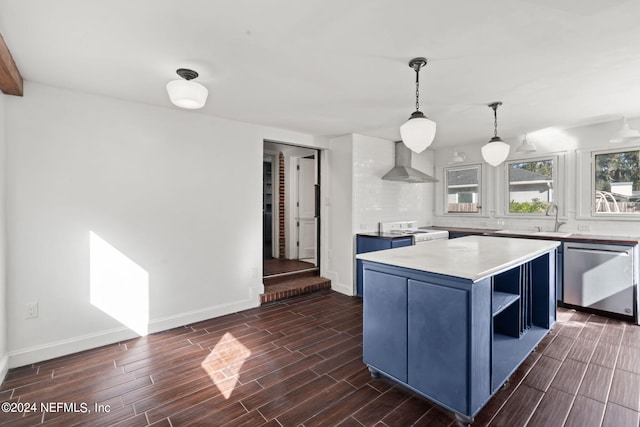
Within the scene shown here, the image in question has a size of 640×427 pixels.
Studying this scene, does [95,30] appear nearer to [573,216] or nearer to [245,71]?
[245,71]

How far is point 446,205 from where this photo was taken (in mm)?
5645

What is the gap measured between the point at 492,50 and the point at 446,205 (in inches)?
154

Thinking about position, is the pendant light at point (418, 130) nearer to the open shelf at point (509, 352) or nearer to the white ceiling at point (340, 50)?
the white ceiling at point (340, 50)

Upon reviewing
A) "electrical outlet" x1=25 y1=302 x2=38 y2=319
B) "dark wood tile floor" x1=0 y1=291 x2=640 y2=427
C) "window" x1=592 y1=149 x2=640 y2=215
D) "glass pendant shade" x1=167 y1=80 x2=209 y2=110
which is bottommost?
"dark wood tile floor" x1=0 y1=291 x2=640 y2=427

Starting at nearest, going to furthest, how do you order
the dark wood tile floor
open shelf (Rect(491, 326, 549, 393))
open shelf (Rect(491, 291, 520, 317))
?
the dark wood tile floor
open shelf (Rect(491, 326, 549, 393))
open shelf (Rect(491, 291, 520, 317))

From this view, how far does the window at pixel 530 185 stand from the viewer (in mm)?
4406

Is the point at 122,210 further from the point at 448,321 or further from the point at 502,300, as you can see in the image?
the point at 502,300

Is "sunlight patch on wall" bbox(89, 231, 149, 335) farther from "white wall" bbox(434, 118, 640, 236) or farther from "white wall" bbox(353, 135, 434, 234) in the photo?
"white wall" bbox(434, 118, 640, 236)

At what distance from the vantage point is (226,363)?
251 cm

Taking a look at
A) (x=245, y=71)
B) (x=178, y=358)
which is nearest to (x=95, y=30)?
(x=245, y=71)

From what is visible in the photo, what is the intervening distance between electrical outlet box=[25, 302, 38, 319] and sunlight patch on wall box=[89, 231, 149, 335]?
371 mm

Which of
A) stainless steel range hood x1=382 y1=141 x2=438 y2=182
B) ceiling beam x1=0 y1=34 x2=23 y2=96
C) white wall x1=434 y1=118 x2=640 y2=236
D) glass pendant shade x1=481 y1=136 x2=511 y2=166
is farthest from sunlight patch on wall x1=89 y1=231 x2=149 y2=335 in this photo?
white wall x1=434 y1=118 x2=640 y2=236

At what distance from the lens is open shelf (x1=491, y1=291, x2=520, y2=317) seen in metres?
2.14

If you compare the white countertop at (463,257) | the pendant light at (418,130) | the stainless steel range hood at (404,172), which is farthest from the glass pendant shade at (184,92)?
the stainless steel range hood at (404,172)
